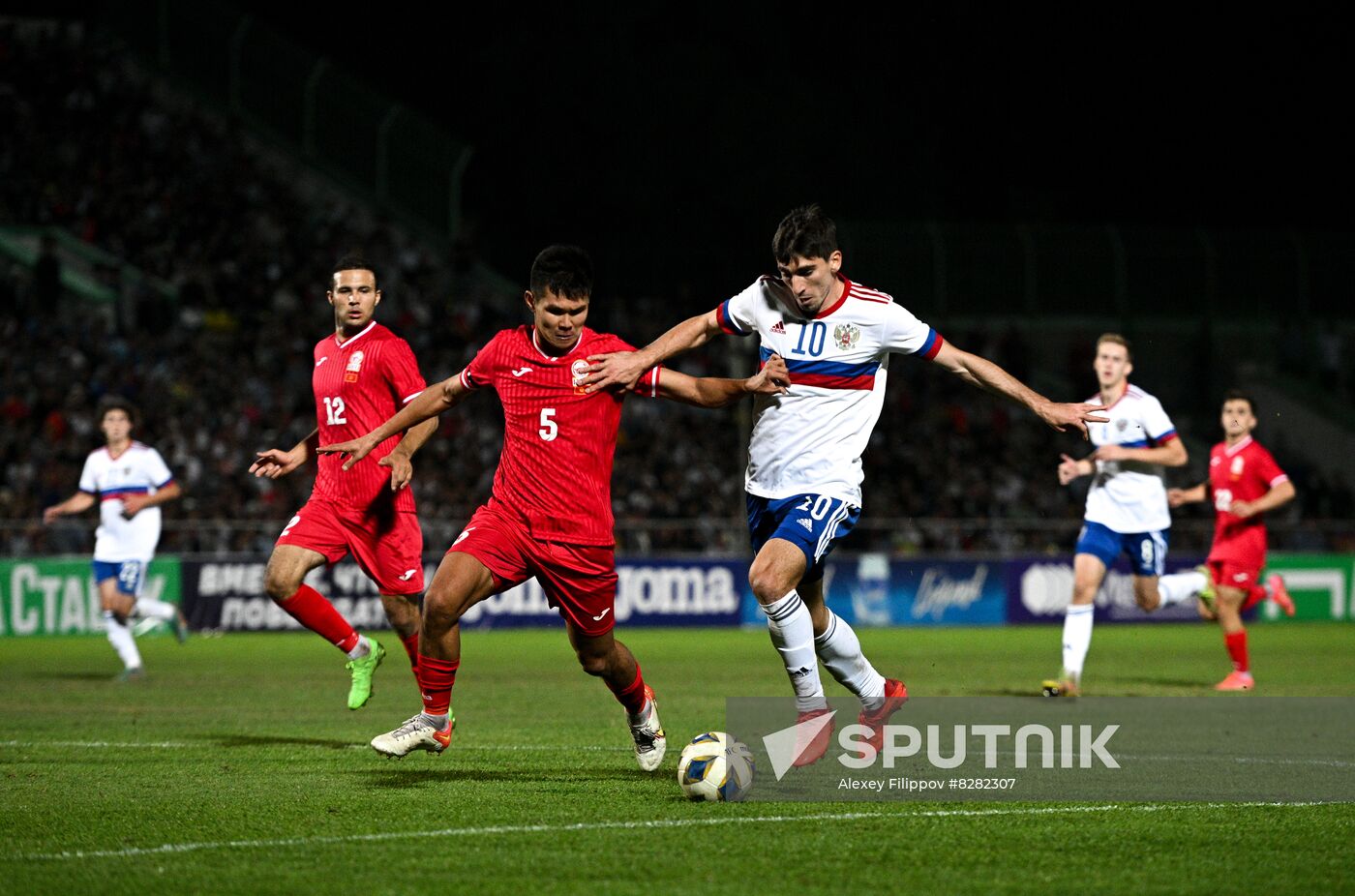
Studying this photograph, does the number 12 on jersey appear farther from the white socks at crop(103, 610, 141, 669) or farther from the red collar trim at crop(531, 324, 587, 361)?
the white socks at crop(103, 610, 141, 669)

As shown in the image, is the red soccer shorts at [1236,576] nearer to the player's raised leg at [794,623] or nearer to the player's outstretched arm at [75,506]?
the player's raised leg at [794,623]

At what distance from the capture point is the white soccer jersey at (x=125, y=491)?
16.2 meters

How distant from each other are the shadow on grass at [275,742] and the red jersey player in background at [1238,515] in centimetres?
830

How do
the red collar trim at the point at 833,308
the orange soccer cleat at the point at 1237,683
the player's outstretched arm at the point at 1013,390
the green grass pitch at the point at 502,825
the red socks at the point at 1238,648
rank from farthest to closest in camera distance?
1. the red socks at the point at 1238,648
2. the orange soccer cleat at the point at 1237,683
3. the red collar trim at the point at 833,308
4. the player's outstretched arm at the point at 1013,390
5. the green grass pitch at the point at 502,825

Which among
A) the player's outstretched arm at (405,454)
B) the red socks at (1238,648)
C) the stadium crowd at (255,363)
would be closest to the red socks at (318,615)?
the player's outstretched arm at (405,454)

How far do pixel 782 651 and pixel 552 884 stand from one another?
2.98 meters

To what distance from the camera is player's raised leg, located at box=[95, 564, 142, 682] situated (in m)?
16.2

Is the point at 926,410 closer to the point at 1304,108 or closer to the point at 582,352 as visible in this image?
the point at 1304,108

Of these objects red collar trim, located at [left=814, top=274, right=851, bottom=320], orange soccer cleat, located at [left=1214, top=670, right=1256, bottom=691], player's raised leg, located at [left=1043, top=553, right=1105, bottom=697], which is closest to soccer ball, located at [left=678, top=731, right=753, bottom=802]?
red collar trim, located at [left=814, top=274, right=851, bottom=320]

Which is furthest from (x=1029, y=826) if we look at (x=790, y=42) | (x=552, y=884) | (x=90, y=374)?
(x=790, y=42)

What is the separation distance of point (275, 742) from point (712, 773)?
374 centimetres

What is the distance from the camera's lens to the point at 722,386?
313 inches

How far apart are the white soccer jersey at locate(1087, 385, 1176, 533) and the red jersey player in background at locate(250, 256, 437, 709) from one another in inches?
235

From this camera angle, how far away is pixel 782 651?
27.8 ft
